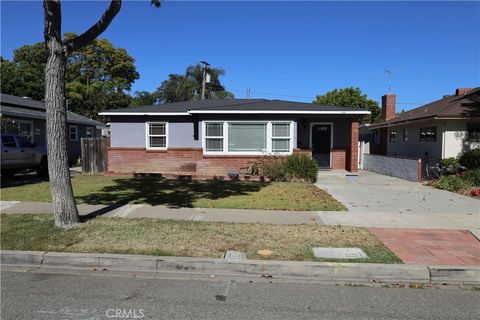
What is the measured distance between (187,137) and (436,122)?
460 inches

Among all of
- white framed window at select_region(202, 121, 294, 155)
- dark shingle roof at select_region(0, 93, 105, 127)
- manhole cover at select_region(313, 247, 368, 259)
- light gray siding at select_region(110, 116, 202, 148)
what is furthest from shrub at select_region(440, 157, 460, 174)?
dark shingle roof at select_region(0, 93, 105, 127)

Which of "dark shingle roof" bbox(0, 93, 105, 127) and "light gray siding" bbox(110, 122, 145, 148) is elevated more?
"dark shingle roof" bbox(0, 93, 105, 127)

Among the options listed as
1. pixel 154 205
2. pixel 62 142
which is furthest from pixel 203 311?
→ pixel 154 205

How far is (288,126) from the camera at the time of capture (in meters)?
19.4

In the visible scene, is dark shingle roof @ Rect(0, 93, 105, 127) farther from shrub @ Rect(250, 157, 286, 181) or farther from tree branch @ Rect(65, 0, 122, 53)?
tree branch @ Rect(65, 0, 122, 53)

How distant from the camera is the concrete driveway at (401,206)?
356 inches

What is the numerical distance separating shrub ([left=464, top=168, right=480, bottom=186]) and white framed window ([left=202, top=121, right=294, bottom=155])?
23.1 ft

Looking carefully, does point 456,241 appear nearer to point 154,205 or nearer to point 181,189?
point 154,205

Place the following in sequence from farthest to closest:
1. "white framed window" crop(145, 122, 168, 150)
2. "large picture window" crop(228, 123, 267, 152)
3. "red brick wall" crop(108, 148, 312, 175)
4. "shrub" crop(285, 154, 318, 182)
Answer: "white framed window" crop(145, 122, 168, 150), "red brick wall" crop(108, 148, 312, 175), "large picture window" crop(228, 123, 267, 152), "shrub" crop(285, 154, 318, 182)

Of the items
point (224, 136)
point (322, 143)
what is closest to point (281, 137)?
point (224, 136)

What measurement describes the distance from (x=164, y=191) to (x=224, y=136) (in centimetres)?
660

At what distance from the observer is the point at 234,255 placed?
6.44 metres

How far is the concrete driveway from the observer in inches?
356

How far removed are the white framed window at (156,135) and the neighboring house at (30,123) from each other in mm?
5073
